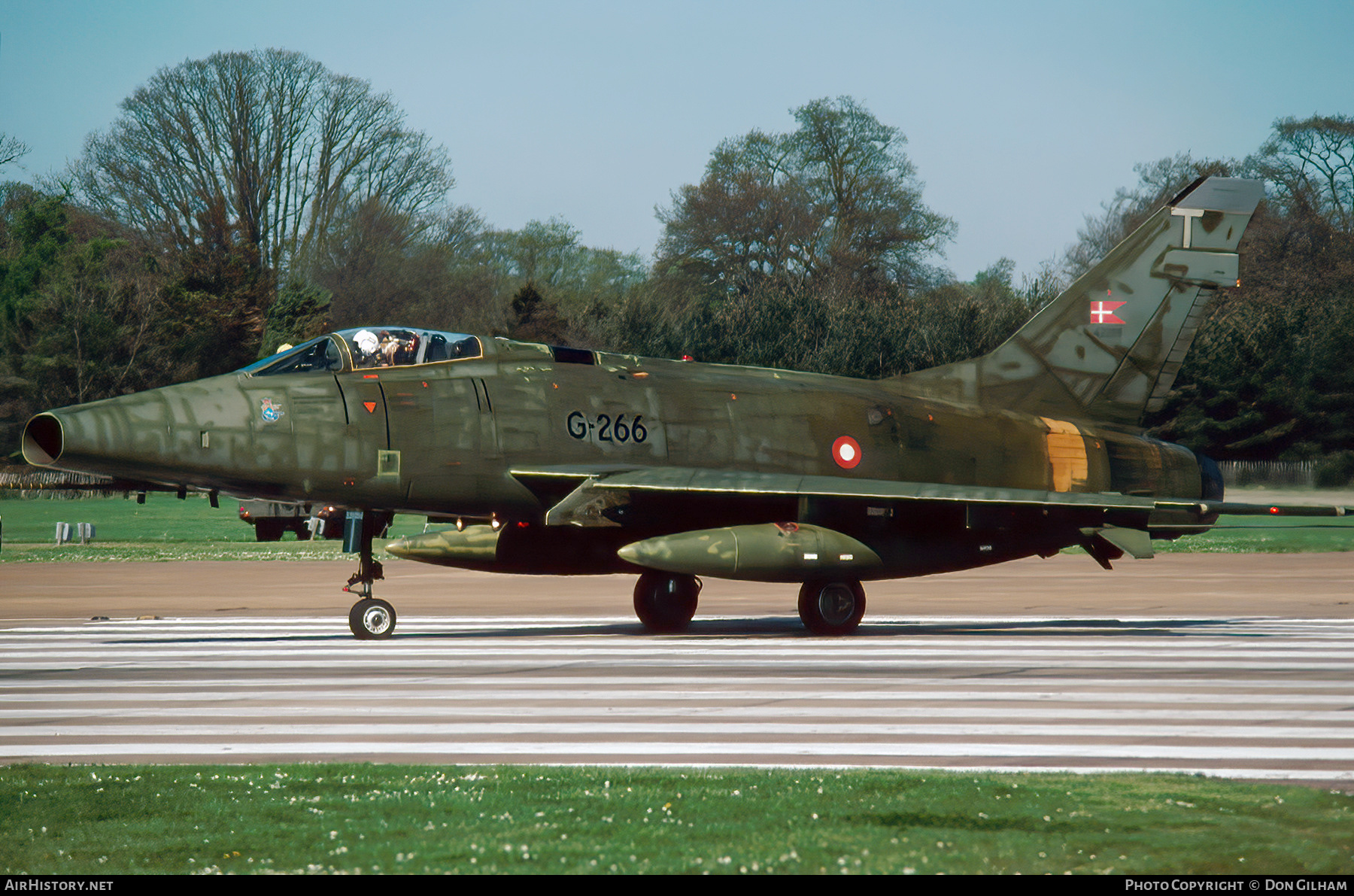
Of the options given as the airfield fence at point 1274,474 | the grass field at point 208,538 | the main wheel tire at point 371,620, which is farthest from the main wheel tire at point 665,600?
the airfield fence at point 1274,474

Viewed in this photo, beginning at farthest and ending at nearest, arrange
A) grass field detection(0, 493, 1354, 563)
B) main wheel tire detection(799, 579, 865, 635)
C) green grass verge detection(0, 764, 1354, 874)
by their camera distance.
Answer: grass field detection(0, 493, 1354, 563) < main wheel tire detection(799, 579, 865, 635) < green grass verge detection(0, 764, 1354, 874)

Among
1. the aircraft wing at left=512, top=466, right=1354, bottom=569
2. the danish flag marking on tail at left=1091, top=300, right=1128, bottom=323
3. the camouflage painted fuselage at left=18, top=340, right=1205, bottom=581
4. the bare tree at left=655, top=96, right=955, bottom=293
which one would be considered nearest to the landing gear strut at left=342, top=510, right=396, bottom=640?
the camouflage painted fuselage at left=18, top=340, right=1205, bottom=581

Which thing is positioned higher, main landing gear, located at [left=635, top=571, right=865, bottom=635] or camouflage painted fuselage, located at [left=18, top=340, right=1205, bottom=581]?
camouflage painted fuselage, located at [left=18, top=340, right=1205, bottom=581]

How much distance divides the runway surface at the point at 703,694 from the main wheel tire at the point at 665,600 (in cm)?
41

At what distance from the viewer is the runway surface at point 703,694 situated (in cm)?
903

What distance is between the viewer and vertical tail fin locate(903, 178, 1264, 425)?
Answer: 2142 cm

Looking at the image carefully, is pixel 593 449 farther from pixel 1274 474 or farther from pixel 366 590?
pixel 1274 474

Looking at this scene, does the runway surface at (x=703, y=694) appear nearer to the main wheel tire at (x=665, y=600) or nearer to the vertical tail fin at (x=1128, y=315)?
the main wheel tire at (x=665, y=600)

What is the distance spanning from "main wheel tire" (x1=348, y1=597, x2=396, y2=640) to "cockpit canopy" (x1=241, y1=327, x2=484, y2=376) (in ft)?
9.85

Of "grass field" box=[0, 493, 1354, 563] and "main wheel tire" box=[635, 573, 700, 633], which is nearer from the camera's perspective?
"main wheel tire" box=[635, 573, 700, 633]

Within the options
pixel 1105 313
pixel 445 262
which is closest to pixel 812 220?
pixel 445 262

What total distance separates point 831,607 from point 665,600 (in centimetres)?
230

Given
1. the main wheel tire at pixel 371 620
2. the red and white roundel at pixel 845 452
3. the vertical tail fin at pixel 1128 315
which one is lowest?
the main wheel tire at pixel 371 620

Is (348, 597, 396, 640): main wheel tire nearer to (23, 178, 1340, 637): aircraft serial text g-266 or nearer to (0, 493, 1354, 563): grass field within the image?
(23, 178, 1340, 637): aircraft serial text g-266
